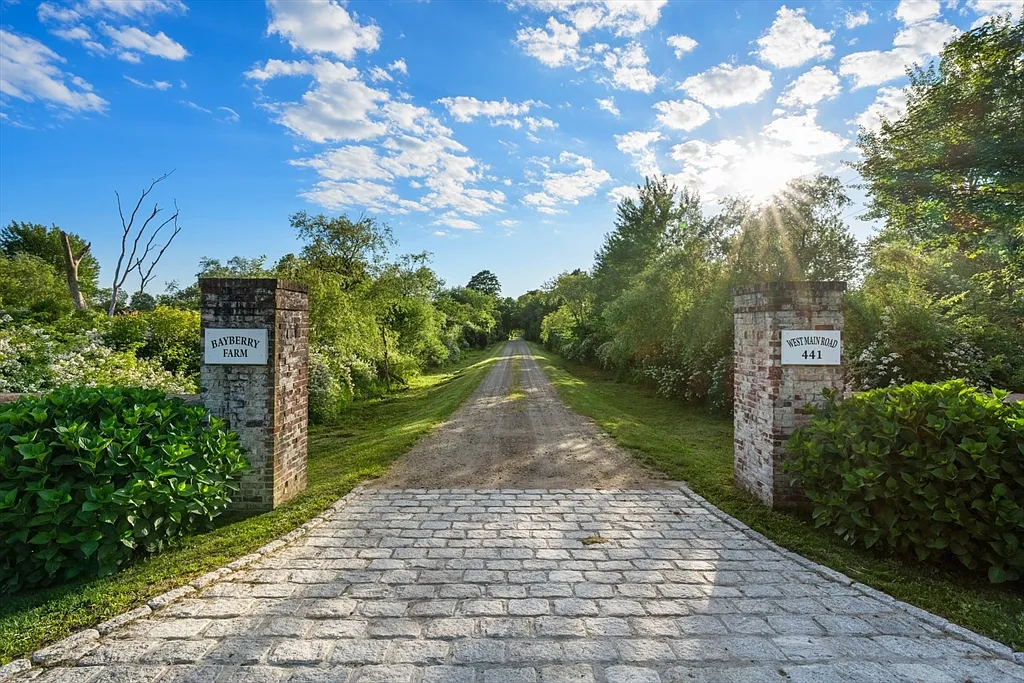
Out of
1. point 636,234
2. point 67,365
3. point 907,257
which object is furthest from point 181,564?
point 636,234

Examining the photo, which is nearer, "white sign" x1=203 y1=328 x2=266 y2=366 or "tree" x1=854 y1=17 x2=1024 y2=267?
"white sign" x1=203 y1=328 x2=266 y2=366

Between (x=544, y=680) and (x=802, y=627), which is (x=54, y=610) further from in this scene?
(x=802, y=627)

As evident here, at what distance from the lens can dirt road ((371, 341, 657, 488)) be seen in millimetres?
5672

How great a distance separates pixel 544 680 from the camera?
224 cm

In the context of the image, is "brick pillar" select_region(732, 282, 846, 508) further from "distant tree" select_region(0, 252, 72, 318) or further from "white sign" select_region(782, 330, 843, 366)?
"distant tree" select_region(0, 252, 72, 318)

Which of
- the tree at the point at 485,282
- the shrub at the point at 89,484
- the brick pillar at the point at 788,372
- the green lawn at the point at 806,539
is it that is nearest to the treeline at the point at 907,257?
the green lawn at the point at 806,539

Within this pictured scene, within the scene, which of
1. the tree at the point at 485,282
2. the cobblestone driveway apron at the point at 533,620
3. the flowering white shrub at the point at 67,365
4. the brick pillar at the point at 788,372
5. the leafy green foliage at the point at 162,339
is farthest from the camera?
the tree at the point at 485,282

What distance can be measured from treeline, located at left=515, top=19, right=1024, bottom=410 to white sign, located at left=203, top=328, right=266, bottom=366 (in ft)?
29.1

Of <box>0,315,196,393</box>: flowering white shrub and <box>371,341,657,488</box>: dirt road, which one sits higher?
<box>0,315,196,393</box>: flowering white shrub

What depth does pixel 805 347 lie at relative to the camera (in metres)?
4.58

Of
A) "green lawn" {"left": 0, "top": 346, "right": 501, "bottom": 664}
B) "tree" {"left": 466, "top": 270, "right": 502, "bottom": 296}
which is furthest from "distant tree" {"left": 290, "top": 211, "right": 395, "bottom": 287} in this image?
"tree" {"left": 466, "top": 270, "right": 502, "bottom": 296}

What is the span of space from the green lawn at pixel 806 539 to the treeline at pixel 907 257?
256 cm

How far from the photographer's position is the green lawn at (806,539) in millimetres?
2902

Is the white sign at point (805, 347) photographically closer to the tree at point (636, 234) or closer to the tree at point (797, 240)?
the tree at point (797, 240)
